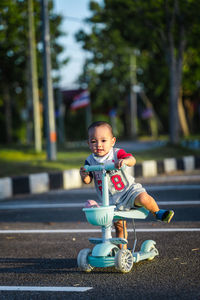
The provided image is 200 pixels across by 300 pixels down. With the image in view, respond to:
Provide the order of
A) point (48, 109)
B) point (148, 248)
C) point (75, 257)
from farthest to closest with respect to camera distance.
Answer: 1. point (48, 109)
2. point (75, 257)
3. point (148, 248)

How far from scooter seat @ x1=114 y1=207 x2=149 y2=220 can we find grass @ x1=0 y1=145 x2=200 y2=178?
8061 mm

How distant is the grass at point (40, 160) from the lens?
13.2 m

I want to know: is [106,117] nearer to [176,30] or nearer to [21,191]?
[176,30]

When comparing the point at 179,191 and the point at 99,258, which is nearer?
the point at 99,258

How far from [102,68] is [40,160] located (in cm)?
3240

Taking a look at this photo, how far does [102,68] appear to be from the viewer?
46.9m

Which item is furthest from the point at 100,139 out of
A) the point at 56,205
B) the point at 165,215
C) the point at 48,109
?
the point at 48,109

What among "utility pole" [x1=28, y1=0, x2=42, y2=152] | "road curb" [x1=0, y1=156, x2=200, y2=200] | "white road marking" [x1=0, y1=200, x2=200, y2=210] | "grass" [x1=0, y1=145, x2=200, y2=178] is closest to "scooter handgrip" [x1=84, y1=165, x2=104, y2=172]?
"white road marking" [x1=0, y1=200, x2=200, y2=210]

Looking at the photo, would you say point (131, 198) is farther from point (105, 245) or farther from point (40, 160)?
point (40, 160)

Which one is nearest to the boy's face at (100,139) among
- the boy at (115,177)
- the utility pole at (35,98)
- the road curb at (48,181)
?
the boy at (115,177)

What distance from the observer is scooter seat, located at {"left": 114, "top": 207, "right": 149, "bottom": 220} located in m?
4.47

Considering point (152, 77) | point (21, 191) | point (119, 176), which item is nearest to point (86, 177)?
point (119, 176)

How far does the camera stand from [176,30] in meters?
21.4

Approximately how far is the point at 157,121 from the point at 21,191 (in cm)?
4601
